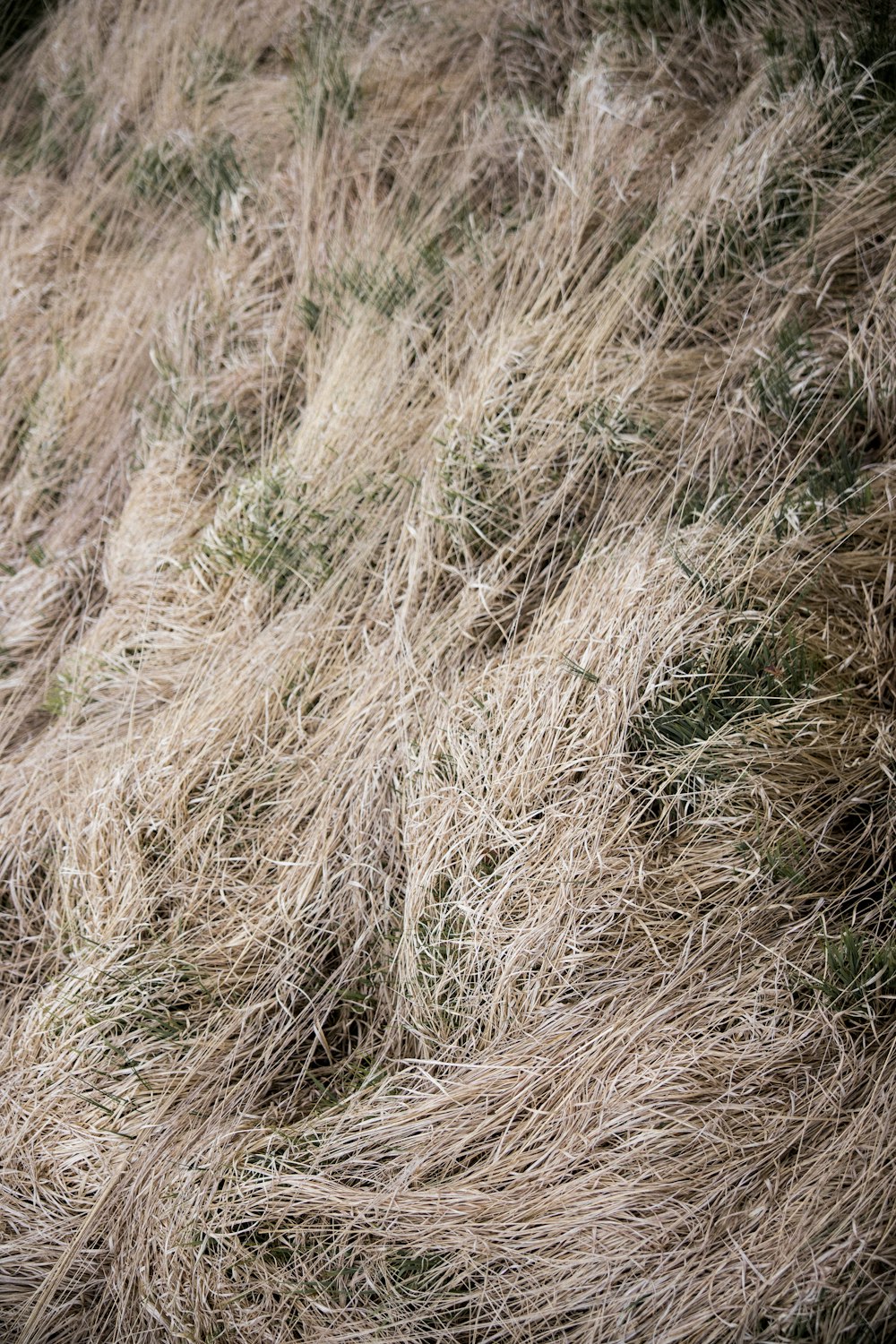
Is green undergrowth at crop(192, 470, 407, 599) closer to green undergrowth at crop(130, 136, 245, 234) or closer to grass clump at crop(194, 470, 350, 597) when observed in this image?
grass clump at crop(194, 470, 350, 597)

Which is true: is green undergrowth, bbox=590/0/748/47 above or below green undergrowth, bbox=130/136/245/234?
below

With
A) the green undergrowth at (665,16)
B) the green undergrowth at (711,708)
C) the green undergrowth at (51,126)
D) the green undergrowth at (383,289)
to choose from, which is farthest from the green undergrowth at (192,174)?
the green undergrowth at (711,708)

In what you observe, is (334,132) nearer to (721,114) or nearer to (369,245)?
(369,245)

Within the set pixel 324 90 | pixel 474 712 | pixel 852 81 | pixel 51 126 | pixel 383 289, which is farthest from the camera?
pixel 51 126

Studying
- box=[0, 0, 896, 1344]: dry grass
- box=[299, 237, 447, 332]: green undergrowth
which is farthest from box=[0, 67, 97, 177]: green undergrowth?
box=[299, 237, 447, 332]: green undergrowth

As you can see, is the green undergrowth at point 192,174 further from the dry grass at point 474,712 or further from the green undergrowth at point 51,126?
the green undergrowth at point 51,126

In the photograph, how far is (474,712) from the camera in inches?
88.7

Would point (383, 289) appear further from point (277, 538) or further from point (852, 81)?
point (852, 81)

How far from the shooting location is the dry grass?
1770mm

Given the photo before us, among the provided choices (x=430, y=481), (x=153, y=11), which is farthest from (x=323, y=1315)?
(x=153, y=11)

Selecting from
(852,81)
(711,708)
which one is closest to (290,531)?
(711,708)

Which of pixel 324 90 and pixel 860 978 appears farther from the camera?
pixel 324 90

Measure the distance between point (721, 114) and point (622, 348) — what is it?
2.61ft

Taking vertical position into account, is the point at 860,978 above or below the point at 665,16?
below
